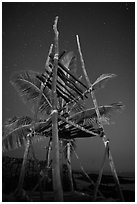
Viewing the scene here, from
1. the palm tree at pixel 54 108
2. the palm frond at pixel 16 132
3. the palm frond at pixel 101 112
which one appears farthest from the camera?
the palm frond at pixel 101 112

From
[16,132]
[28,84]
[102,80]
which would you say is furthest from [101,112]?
[16,132]

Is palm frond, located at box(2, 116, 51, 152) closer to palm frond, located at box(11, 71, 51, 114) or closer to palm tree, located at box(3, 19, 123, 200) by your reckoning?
palm tree, located at box(3, 19, 123, 200)

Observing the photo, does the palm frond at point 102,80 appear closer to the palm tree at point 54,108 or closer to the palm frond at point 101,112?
the palm tree at point 54,108

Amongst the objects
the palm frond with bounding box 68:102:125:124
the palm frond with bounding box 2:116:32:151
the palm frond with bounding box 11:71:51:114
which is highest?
the palm frond with bounding box 11:71:51:114

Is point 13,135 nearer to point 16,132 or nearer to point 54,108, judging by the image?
point 16,132

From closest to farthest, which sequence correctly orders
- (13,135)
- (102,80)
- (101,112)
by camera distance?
(13,135) → (102,80) → (101,112)

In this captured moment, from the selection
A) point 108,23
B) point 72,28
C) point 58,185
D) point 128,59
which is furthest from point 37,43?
point 58,185

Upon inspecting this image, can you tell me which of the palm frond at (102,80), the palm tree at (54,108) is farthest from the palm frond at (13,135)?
the palm frond at (102,80)

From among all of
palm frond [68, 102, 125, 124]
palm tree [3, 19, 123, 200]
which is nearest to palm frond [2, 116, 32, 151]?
palm tree [3, 19, 123, 200]

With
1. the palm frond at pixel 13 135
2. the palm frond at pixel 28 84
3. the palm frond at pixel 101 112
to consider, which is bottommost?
the palm frond at pixel 13 135

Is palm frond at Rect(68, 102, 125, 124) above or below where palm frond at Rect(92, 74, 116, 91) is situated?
below

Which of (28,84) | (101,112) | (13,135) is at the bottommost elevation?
(13,135)

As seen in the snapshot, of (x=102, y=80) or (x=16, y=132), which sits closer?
(x=16, y=132)

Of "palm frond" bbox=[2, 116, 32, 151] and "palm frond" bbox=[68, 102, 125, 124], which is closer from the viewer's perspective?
"palm frond" bbox=[2, 116, 32, 151]
